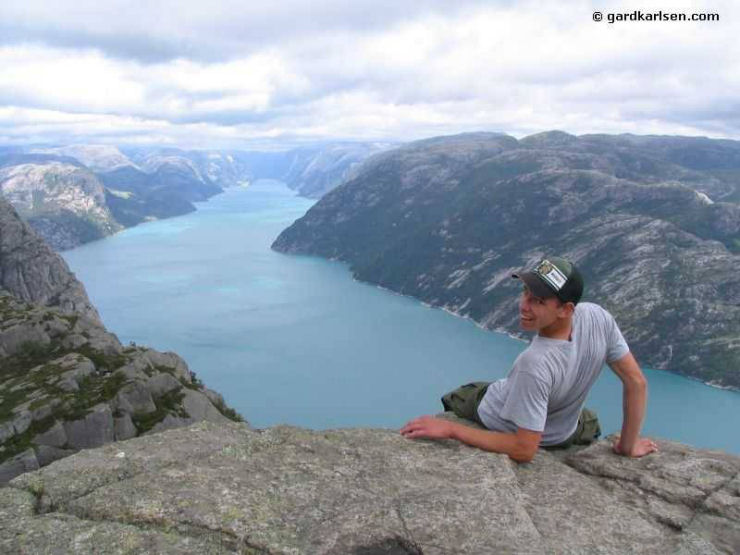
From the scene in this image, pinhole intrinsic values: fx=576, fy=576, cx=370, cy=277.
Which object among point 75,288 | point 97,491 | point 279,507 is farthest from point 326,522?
point 75,288

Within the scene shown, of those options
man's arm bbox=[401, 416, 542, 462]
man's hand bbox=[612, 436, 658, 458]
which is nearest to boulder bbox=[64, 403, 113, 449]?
man's arm bbox=[401, 416, 542, 462]

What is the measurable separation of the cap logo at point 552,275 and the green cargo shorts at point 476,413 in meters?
3.15

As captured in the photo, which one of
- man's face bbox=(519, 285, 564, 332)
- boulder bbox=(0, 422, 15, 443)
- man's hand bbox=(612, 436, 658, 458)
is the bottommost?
boulder bbox=(0, 422, 15, 443)

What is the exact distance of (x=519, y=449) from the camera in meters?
10.3

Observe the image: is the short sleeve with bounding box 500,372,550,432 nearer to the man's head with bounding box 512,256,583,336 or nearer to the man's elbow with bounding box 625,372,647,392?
the man's head with bounding box 512,256,583,336

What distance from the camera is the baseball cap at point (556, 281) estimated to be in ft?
32.0

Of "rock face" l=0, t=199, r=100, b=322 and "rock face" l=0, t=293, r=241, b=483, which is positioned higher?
"rock face" l=0, t=293, r=241, b=483

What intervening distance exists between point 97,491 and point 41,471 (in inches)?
54.5

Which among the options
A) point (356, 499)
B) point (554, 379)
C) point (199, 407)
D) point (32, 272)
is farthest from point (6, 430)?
point (32, 272)

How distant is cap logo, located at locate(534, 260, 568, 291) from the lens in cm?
975

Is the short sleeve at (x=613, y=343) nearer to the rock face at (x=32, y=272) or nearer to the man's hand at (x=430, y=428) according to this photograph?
the man's hand at (x=430, y=428)

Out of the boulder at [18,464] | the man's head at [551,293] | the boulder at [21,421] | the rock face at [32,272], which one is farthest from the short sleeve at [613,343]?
the rock face at [32,272]

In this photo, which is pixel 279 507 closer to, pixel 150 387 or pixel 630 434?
pixel 630 434

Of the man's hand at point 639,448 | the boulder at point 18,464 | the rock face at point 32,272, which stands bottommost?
the rock face at point 32,272
